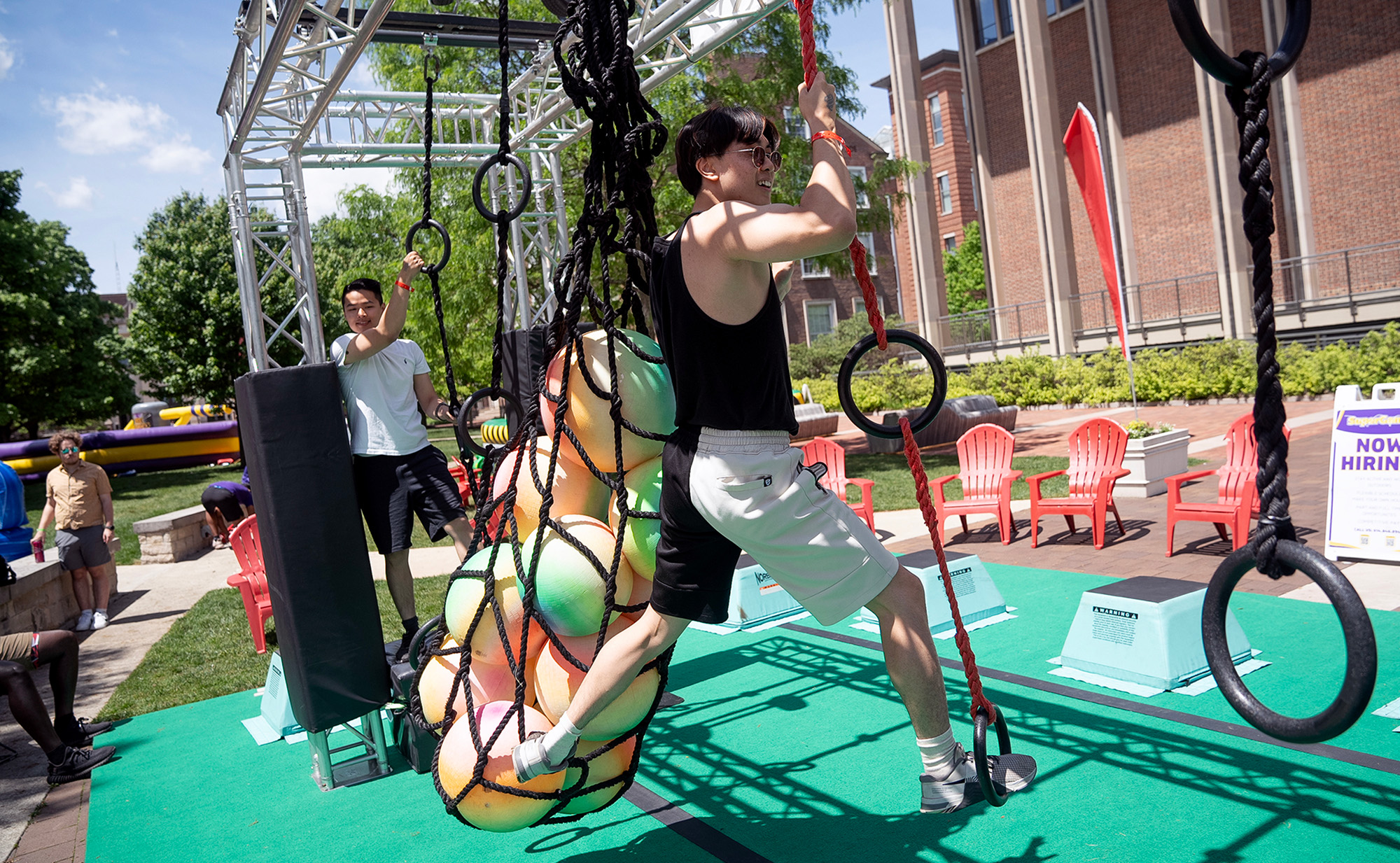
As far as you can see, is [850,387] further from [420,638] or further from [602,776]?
[420,638]

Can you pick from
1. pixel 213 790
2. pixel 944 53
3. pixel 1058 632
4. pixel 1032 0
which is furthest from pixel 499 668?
pixel 944 53

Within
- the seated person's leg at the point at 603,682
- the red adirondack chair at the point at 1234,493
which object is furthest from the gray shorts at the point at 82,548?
the red adirondack chair at the point at 1234,493

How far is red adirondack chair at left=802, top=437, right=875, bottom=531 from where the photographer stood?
898cm

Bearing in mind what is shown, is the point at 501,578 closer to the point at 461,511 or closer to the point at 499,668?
the point at 499,668

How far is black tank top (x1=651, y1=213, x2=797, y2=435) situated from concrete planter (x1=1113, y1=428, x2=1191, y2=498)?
8.38m

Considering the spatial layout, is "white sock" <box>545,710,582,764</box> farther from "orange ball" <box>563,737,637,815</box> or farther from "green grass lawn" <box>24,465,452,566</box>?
"green grass lawn" <box>24,465,452,566</box>

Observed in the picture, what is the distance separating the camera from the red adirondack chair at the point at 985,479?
8.66 m

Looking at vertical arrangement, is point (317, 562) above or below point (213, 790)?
above

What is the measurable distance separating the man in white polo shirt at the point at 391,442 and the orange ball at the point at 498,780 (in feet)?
6.09

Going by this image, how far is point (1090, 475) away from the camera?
27.6 ft

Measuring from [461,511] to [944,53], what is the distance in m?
37.6

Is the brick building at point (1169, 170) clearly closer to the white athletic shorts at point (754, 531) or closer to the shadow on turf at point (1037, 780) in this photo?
the shadow on turf at point (1037, 780)

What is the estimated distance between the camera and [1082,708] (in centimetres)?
461

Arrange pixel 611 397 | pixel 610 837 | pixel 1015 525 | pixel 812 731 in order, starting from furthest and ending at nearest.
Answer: pixel 1015 525 → pixel 812 731 → pixel 610 837 → pixel 611 397
